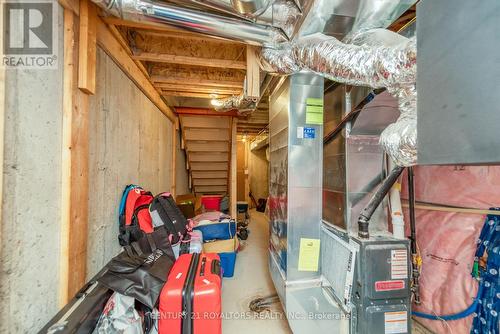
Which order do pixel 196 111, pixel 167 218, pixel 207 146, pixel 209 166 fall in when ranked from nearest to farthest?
pixel 167 218, pixel 196 111, pixel 207 146, pixel 209 166

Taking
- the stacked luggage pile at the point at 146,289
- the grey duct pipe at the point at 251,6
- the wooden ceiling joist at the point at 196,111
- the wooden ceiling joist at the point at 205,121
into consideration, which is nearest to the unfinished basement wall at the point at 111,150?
the stacked luggage pile at the point at 146,289

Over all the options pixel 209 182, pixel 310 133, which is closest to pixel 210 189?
pixel 209 182

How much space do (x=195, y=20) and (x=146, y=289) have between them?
1.50 meters

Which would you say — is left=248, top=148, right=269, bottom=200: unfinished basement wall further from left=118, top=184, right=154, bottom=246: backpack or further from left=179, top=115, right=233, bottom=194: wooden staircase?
left=118, top=184, right=154, bottom=246: backpack

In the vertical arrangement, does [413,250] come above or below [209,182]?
below

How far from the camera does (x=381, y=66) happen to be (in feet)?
3.02

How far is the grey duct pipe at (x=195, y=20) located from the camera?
40.6 inches

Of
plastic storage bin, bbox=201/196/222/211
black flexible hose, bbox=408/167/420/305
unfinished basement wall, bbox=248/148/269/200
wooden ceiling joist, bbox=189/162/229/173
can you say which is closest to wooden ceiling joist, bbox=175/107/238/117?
wooden ceiling joist, bbox=189/162/229/173

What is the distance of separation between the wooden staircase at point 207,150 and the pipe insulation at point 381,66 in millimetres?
2499

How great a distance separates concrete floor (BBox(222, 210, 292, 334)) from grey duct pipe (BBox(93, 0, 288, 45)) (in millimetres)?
2077

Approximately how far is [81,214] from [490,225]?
2411 millimetres

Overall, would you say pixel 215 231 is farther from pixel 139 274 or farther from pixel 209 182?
pixel 209 182

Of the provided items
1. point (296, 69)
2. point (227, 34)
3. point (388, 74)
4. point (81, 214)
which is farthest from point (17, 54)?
point (388, 74)

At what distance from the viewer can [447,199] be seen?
4.80 feet
